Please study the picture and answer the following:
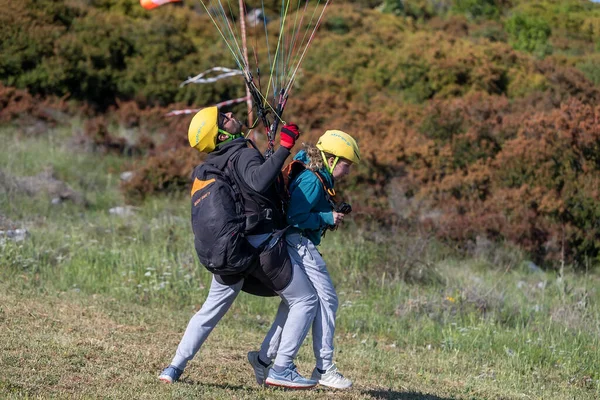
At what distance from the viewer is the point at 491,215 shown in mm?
13406

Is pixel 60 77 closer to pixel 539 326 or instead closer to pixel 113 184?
pixel 113 184

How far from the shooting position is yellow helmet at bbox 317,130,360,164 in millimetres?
5625

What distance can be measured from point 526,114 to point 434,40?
20.8 feet

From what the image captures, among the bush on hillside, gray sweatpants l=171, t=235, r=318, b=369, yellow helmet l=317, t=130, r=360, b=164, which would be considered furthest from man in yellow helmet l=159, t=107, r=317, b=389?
the bush on hillside

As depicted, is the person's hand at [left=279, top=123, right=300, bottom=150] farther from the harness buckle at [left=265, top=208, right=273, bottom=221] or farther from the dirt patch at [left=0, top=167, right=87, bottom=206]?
Answer: the dirt patch at [left=0, top=167, right=87, bottom=206]

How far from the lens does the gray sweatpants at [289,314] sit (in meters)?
5.47

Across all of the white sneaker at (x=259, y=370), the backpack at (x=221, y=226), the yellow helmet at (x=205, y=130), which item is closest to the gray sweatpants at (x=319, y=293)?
the white sneaker at (x=259, y=370)

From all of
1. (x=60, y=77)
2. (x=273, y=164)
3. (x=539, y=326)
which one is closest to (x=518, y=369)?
(x=539, y=326)

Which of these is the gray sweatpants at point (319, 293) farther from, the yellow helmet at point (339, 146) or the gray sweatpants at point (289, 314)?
the yellow helmet at point (339, 146)

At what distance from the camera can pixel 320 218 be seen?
5535 millimetres

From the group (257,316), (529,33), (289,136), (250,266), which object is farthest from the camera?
(529,33)

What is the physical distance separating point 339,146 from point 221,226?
1.00 metres

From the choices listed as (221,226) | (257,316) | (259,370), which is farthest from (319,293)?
(257,316)

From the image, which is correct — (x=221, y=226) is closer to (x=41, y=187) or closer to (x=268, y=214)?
(x=268, y=214)
